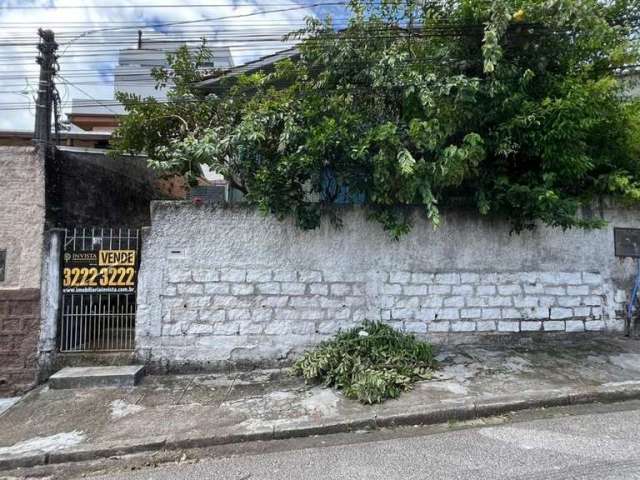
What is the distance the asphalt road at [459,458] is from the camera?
108 inches

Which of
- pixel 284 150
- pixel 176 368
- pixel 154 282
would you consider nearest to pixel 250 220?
pixel 284 150

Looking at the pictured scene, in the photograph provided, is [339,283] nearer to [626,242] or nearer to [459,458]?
[459,458]

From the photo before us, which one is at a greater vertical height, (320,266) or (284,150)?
(284,150)

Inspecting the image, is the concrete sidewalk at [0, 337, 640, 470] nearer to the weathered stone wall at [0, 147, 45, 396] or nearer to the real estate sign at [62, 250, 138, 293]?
the weathered stone wall at [0, 147, 45, 396]

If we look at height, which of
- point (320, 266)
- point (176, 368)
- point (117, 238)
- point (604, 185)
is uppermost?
point (604, 185)

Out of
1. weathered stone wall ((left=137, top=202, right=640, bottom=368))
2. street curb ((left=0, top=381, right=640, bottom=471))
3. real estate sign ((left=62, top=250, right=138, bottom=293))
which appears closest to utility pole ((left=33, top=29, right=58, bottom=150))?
real estate sign ((left=62, top=250, right=138, bottom=293))

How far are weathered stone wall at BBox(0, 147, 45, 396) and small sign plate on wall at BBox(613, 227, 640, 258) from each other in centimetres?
839

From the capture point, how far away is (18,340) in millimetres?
4652

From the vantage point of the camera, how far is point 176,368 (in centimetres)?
493

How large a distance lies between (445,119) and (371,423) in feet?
11.6

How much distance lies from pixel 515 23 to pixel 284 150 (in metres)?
3.47

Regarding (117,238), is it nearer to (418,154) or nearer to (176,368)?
(176,368)

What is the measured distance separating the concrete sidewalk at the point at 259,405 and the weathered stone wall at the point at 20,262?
19.0 inches

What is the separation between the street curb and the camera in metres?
3.22
